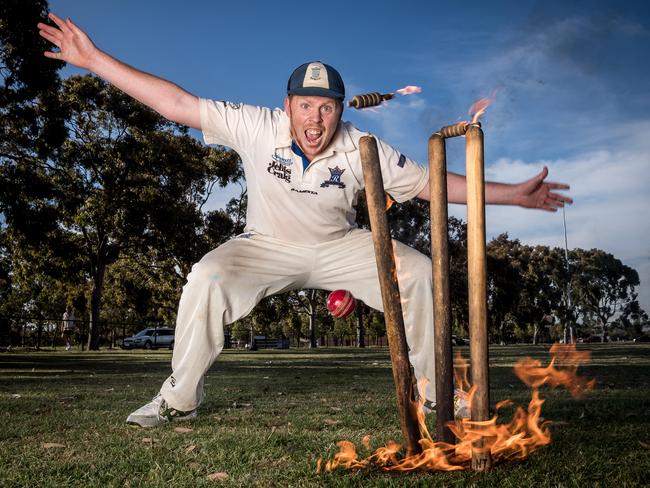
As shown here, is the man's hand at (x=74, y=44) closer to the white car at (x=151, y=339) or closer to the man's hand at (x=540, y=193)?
the man's hand at (x=540, y=193)

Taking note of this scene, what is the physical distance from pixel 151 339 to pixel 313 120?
42944 millimetres

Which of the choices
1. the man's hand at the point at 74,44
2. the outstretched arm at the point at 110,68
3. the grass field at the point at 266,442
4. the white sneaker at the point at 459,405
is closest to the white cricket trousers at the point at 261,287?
the white sneaker at the point at 459,405

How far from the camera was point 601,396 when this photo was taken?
695 cm

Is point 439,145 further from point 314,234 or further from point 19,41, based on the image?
point 19,41

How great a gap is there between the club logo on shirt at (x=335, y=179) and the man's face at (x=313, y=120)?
0.20m

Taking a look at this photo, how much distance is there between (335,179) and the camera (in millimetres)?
5074

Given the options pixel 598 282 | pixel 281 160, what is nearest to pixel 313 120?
pixel 281 160

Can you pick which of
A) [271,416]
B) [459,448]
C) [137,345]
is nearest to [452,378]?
[459,448]

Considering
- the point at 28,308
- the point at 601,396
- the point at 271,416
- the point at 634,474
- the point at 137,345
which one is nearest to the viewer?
the point at 634,474

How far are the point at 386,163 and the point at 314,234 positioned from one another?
89cm

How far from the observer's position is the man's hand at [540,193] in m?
4.64

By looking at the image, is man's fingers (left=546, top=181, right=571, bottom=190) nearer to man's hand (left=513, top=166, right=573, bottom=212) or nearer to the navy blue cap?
man's hand (left=513, top=166, right=573, bottom=212)

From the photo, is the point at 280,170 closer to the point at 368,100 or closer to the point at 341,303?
the point at 341,303

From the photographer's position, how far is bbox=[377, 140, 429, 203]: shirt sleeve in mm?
5094
